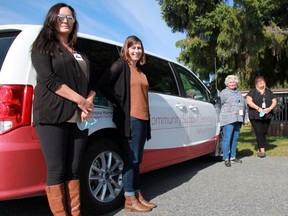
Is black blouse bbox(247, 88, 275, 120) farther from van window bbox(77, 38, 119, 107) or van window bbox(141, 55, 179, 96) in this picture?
van window bbox(77, 38, 119, 107)

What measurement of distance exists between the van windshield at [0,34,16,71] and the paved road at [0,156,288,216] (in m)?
1.73

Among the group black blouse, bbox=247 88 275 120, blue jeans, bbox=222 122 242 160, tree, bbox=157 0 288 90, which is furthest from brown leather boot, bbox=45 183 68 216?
tree, bbox=157 0 288 90

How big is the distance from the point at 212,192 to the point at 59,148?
2.57m

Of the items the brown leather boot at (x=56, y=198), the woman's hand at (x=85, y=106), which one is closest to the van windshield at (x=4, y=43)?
the woman's hand at (x=85, y=106)

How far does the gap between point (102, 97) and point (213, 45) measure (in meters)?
9.33

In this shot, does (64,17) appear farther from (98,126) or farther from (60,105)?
(98,126)

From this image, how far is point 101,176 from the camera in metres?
3.76

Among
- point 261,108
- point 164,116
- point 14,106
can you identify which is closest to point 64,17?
point 14,106

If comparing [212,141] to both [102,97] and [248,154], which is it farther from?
[102,97]

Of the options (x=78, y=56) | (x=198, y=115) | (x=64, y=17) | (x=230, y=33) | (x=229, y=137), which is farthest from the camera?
(x=230, y=33)

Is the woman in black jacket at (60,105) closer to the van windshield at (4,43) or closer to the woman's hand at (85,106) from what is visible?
the woman's hand at (85,106)

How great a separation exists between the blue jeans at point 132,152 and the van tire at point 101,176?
0.14 metres

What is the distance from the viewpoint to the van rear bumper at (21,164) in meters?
2.88

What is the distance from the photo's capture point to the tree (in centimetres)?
1044
